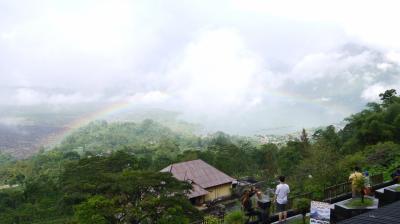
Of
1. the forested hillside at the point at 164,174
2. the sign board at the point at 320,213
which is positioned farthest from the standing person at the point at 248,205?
the forested hillside at the point at 164,174

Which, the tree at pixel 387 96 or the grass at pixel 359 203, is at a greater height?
the tree at pixel 387 96

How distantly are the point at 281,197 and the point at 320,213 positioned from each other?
5.92ft

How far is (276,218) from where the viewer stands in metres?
12.4

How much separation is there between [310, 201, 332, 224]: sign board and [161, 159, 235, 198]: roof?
89.0 feet

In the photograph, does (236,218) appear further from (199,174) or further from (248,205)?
(199,174)

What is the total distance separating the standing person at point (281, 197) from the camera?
1156 centimetres

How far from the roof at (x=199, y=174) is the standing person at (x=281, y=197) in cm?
2500

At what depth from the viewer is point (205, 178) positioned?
39344 mm

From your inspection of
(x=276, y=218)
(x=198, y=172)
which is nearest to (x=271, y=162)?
(x=198, y=172)

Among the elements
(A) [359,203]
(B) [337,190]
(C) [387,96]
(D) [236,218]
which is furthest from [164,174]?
(C) [387,96]

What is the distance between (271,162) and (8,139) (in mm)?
161596

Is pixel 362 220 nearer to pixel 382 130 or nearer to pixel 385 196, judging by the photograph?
pixel 385 196

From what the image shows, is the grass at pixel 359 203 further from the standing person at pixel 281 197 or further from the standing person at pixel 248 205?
the standing person at pixel 248 205

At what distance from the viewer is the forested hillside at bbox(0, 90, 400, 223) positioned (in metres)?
16.7
